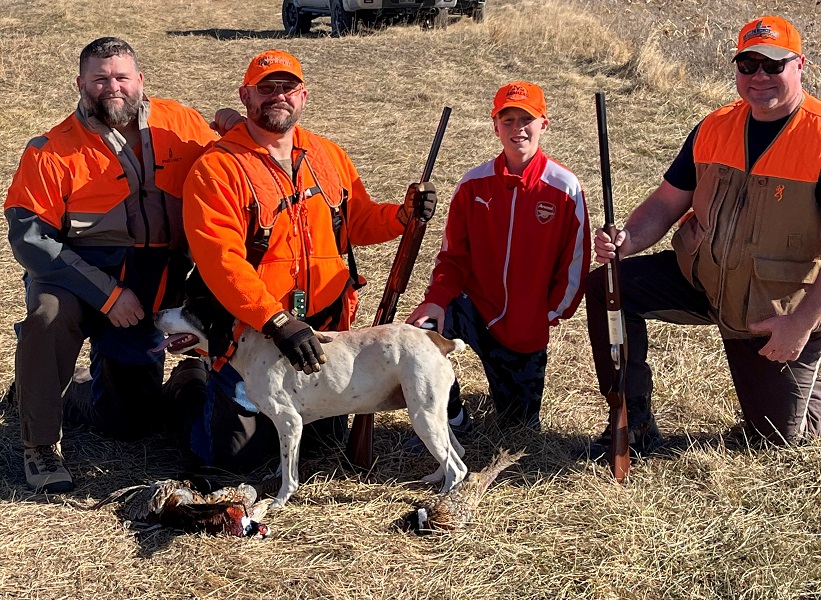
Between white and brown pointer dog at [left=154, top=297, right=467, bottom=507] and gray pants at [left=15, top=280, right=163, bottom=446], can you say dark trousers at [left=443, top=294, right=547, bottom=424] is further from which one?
gray pants at [left=15, top=280, right=163, bottom=446]

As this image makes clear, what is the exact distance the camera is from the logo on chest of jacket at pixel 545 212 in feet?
16.0

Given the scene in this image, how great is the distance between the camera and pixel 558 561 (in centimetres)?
399

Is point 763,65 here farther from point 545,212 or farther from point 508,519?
point 508,519

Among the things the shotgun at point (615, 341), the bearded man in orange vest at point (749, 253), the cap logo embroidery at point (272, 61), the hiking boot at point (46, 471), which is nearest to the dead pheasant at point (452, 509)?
the shotgun at point (615, 341)

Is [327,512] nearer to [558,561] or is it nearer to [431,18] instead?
[558,561]

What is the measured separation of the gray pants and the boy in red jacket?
5.27 feet

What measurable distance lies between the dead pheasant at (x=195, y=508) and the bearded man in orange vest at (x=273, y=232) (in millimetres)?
427

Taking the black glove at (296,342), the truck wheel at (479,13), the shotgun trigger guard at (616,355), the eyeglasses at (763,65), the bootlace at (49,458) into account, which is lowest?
the bootlace at (49,458)

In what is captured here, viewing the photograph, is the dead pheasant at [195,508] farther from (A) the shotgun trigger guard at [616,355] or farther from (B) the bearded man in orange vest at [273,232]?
(A) the shotgun trigger guard at [616,355]

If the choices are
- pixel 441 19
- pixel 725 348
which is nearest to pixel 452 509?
pixel 725 348

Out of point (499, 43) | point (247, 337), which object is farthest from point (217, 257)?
point (499, 43)

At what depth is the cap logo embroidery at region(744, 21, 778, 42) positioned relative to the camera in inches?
174

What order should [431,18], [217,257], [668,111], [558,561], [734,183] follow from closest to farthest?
[558,561], [217,257], [734,183], [668,111], [431,18]

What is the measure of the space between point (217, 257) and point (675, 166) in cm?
260
